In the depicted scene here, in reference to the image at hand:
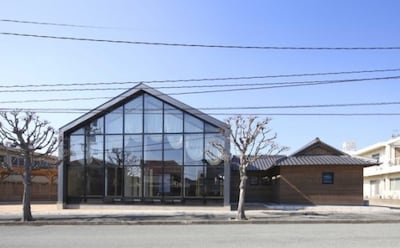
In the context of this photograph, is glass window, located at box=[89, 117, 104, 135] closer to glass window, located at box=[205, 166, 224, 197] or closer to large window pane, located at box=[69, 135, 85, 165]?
large window pane, located at box=[69, 135, 85, 165]

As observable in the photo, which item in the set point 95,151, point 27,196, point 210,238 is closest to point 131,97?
point 95,151

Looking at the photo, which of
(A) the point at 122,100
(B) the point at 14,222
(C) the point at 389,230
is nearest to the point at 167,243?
(C) the point at 389,230

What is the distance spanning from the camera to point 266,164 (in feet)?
122

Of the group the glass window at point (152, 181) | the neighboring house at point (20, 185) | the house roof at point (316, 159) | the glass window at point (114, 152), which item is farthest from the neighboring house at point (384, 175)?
the neighboring house at point (20, 185)

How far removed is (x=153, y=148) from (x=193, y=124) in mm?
2947

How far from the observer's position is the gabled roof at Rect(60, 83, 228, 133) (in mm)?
29219

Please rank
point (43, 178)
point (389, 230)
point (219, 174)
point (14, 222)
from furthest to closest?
1. point (43, 178)
2. point (219, 174)
3. point (14, 222)
4. point (389, 230)

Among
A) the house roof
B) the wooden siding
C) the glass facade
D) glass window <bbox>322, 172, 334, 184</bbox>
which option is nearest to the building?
the glass facade

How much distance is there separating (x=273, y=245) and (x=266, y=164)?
2407 centimetres

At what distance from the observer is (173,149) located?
29.6 metres

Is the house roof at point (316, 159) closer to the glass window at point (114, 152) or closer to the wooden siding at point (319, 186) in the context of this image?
the wooden siding at point (319, 186)

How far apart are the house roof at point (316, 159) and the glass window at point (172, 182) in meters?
5.38

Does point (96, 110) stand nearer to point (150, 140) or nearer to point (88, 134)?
point (88, 134)

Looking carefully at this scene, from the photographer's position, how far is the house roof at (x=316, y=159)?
32.9m
